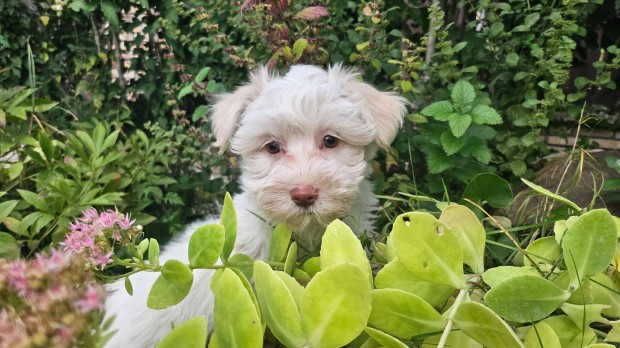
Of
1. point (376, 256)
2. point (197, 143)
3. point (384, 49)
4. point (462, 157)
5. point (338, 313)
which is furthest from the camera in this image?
point (197, 143)

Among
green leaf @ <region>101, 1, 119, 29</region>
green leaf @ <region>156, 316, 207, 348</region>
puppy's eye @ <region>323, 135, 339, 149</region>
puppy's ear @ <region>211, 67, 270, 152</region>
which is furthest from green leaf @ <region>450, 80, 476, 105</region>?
green leaf @ <region>101, 1, 119, 29</region>

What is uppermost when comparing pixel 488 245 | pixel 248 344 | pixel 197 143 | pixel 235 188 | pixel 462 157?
pixel 248 344

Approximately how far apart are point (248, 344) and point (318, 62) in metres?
2.05

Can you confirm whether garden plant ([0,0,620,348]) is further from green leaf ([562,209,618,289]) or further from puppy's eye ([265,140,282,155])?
puppy's eye ([265,140,282,155])

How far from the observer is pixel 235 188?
3.11m

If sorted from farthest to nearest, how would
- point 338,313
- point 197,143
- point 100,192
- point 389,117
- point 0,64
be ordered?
1. point 0,64
2. point 197,143
3. point 100,192
4. point 389,117
5. point 338,313

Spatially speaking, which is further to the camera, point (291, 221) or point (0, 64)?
point (0, 64)

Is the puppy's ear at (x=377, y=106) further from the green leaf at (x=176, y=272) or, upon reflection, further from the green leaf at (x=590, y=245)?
the green leaf at (x=176, y=272)

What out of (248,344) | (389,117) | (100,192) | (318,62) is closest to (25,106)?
(100,192)

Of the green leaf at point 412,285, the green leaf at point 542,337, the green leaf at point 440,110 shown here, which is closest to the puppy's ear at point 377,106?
the green leaf at point 440,110

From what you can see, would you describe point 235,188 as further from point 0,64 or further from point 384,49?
point 0,64

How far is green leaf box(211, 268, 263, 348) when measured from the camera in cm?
68

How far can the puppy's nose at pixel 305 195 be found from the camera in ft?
5.22

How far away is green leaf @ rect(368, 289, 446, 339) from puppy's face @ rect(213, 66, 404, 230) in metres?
0.83
